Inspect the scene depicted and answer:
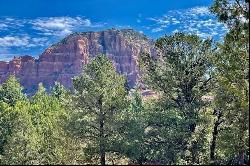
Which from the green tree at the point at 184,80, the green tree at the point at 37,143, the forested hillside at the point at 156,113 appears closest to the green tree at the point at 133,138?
the forested hillside at the point at 156,113

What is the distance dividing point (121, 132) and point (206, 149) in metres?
7.32

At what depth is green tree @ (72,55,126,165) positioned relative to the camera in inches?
1555

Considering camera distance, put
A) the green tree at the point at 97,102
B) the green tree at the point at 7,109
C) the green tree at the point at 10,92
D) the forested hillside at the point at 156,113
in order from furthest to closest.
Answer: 1. the green tree at the point at 10,92
2. the green tree at the point at 7,109
3. the green tree at the point at 97,102
4. the forested hillside at the point at 156,113

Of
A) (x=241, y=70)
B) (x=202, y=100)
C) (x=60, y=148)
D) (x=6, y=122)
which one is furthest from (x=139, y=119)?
(x=6, y=122)

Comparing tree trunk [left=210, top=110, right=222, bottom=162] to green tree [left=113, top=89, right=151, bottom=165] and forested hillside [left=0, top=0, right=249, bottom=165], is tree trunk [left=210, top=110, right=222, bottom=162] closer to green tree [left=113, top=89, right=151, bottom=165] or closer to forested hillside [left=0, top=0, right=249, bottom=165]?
forested hillside [left=0, top=0, right=249, bottom=165]

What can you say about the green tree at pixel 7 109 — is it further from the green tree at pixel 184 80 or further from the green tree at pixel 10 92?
the green tree at pixel 184 80

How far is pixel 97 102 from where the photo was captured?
40.3 meters

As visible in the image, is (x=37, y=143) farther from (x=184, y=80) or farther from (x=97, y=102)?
(x=184, y=80)

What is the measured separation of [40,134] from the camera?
54.7 m

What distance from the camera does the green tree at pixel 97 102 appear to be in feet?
130

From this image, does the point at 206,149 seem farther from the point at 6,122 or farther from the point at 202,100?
the point at 6,122

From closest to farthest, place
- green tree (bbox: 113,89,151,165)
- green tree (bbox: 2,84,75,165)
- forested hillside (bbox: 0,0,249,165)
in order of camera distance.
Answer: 1. forested hillside (bbox: 0,0,249,165)
2. green tree (bbox: 113,89,151,165)
3. green tree (bbox: 2,84,75,165)

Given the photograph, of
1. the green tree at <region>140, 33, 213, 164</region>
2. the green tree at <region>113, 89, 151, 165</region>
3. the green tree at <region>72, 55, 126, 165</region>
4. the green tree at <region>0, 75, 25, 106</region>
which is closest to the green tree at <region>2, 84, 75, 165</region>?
the green tree at <region>72, 55, 126, 165</region>

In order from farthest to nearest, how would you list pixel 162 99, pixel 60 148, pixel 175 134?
pixel 60 148 → pixel 162 99 → pixel 175 134
